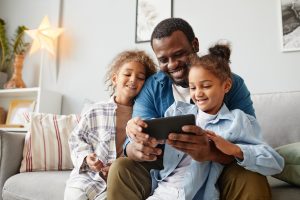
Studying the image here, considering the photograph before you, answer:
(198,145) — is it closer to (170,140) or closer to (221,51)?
(170,140)

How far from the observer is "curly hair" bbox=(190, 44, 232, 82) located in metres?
1.00

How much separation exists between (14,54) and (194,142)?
92.0 inches

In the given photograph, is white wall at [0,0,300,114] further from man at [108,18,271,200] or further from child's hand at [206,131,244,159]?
child's hand at [206,131,244,159]

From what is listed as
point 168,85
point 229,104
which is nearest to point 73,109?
point 168,85

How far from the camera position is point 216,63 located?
102 cm

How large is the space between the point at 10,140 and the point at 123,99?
646mm

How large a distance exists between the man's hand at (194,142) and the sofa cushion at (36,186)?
2.23ft

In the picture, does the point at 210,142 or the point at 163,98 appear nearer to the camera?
the point at 210,142

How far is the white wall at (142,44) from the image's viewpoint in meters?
1.87

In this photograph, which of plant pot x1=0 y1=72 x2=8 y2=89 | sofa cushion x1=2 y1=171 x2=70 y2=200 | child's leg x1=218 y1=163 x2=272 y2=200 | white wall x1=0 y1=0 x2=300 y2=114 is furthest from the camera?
plant pot x1=0 y1=72 x2=8 y2=89

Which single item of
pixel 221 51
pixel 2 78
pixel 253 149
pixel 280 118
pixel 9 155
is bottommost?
pixel 9 155

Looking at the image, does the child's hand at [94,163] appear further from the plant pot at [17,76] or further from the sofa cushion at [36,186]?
the plant pot at [17,76]

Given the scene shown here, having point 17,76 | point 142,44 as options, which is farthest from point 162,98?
point 17,76

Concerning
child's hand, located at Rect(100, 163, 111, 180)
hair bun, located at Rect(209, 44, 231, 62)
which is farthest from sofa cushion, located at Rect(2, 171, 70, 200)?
hair bun, located at Rect(209, 44, 231, 62)
